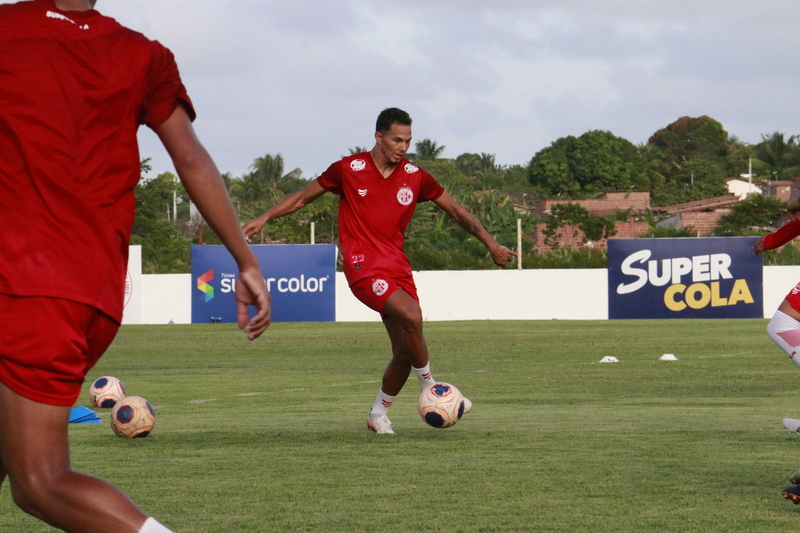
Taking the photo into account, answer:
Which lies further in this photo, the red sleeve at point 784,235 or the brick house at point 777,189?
the brick house at point 777,189

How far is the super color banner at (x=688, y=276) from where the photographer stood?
31188 millimetres

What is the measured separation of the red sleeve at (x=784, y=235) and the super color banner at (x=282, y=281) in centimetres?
2313

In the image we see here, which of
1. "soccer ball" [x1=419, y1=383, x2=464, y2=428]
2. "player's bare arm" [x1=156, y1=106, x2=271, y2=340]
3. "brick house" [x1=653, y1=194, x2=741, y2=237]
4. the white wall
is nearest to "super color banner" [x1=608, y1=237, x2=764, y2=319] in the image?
the white wall

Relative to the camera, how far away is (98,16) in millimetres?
3141

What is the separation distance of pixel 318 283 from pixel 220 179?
96.1 ft

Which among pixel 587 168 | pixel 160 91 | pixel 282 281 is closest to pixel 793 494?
pixel 160 91

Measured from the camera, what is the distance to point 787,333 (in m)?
8.03

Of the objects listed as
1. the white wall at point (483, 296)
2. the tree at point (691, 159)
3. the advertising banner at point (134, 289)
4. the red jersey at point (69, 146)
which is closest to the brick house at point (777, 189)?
the tree at point (691, 159)

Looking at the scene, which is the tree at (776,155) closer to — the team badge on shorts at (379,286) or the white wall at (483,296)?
the white wall at (483,296)

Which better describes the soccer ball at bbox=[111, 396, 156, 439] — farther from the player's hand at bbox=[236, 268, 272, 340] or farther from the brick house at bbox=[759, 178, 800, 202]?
the brick house at bbox=[759, 178, 800, 202]

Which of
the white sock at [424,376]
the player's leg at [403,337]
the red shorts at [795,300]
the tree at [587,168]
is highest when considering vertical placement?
the tree at [587,168]

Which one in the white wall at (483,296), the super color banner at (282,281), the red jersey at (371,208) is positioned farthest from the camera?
the white wall at (483,296)

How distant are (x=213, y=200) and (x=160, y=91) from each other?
1.08 feet

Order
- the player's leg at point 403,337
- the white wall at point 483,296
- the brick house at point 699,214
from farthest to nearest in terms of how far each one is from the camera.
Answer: the brick house at point 699,214
the white wall at point 483,296
the player's leg at point 403,337
